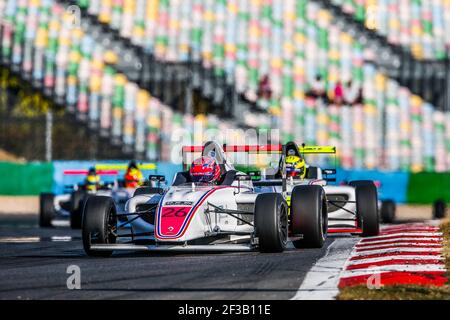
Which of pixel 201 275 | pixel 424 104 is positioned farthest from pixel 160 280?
pixel 424 104

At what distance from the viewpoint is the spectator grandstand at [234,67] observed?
Answer: 31109 mm

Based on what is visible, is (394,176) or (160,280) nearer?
(160,280)

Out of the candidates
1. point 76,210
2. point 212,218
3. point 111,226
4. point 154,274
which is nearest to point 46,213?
point 76,210

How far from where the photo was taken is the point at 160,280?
970cm

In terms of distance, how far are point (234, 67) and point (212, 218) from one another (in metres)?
20.8

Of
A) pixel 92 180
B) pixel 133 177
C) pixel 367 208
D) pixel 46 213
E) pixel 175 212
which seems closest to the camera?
pixel 175 212

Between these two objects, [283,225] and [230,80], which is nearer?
[283,225]

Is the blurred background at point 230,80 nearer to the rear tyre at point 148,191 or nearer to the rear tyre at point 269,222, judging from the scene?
the rear tyre at point 148,191

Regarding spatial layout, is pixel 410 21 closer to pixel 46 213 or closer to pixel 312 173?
pixel 46 213

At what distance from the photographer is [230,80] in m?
32.5

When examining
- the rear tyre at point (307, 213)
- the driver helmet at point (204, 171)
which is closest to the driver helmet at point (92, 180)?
the driver helmet at point (204, 171)

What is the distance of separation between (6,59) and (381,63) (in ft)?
38.3

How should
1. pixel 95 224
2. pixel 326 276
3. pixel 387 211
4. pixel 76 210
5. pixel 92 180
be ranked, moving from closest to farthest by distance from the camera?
pixel 326 276, pixel 95 224, pixel 76 210, pixel 92 180, pixel 387 211
